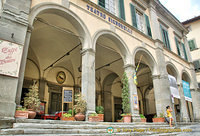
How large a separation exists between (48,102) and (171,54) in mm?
10819

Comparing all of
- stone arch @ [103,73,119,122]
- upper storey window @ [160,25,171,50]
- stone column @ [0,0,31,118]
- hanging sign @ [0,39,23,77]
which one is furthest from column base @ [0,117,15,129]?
upper storey window @ [160,25,171,50]

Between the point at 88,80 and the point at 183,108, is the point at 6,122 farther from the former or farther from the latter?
the point at 183,108

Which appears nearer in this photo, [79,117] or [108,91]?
[79,117]

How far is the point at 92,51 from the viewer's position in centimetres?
801

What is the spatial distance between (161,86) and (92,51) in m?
6.20

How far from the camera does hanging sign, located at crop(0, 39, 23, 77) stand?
195 inches

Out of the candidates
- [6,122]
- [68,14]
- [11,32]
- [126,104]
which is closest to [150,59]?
[126,104]

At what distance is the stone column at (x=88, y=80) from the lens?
714cm

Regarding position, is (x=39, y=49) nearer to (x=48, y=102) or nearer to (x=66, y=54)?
(x=66, y=54)

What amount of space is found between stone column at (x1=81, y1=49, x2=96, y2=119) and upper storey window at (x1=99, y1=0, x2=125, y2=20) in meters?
3.86

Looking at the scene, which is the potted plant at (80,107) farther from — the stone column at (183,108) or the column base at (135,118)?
→ the stone column at (183,108)

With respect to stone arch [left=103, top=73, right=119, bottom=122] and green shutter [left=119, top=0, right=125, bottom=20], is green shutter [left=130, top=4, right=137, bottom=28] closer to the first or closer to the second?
green shutter [left=119, top=0, right=125, bottom=20]

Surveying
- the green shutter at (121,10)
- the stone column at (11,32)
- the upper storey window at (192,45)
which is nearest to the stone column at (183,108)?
the green shutter at (121,10)

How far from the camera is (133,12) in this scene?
12.0 meters
